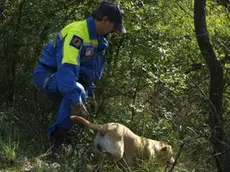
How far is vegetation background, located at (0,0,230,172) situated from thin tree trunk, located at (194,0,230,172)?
0.06m

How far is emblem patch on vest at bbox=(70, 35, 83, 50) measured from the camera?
5.05 metres

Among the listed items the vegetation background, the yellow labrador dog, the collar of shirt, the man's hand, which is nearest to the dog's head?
the yellow labrador dog

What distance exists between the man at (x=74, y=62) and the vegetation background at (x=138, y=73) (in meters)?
0.62

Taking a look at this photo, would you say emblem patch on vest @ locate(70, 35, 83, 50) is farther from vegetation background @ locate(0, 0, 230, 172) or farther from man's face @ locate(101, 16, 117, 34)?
vegetation background @ locate(0, 0, 230, 172)

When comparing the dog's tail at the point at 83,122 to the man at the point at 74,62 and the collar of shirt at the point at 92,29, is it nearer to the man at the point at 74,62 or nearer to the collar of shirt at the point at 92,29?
the man at the point at 74,62

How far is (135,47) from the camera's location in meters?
6.55

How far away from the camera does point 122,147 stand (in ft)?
17.0

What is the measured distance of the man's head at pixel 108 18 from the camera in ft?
17.0

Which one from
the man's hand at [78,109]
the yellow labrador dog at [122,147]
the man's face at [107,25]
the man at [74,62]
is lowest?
the yellow labrador dog at [122,147]

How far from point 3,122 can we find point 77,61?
1654mm

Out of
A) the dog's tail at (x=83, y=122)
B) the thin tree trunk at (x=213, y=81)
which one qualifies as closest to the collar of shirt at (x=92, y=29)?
the dog's tail at (x=83, y=122)

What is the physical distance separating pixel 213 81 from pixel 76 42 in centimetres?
165

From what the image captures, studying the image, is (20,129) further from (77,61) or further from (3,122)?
(77,61)

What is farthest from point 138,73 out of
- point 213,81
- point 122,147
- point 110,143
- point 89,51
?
point 110,143
